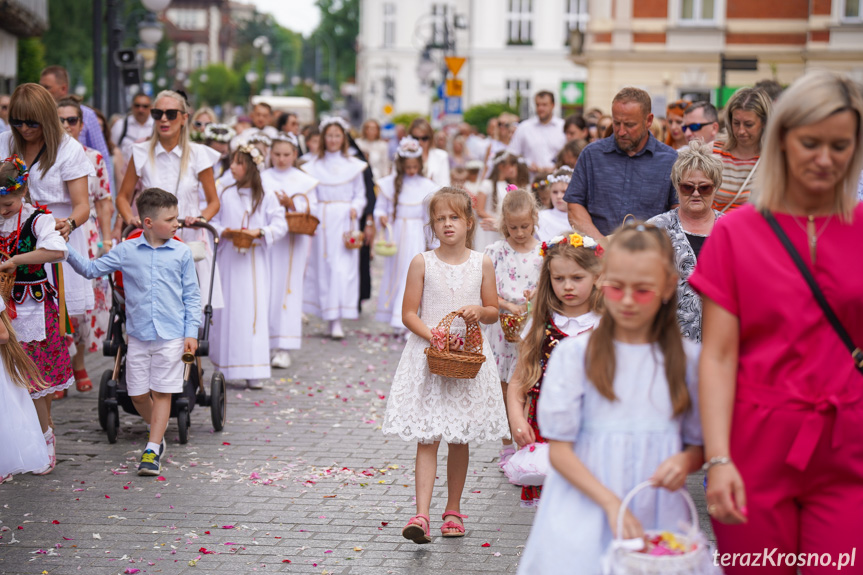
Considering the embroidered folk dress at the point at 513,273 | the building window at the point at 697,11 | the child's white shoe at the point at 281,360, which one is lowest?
the child's white shoe at the point at 281,360

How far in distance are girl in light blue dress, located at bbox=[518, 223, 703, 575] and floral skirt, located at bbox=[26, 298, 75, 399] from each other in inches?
175

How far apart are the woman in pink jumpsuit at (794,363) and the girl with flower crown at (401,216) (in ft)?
31.5

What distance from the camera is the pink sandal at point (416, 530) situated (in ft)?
18.1

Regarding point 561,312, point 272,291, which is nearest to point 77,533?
point 561,312

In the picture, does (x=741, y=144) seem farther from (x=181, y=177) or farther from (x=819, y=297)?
(x=181, y=177)

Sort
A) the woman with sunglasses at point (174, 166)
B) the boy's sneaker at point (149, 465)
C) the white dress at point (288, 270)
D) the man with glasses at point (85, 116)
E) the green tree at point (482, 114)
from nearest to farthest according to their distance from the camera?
1. the boy's sneaker at point (149, 465)
2. the woman with sunglasses at point (174, 166)
3. the man with glasses at point (85, 116)
4. the white dress at point (288, 270)
5. the green tree at point (482, 114)

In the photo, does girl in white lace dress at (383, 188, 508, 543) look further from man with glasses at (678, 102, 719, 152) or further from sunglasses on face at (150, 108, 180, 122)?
man with glasses at (678, 102, 719, 152)

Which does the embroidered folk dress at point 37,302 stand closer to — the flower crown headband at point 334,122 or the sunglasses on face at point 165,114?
the sunglasses on face at point 165,114

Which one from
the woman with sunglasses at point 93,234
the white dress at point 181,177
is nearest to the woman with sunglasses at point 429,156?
the woman with sunglasses at point 93,234

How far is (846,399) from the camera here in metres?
3.31

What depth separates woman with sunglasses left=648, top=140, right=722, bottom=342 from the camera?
19.6 feet

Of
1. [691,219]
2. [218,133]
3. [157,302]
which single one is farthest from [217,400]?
[218,133]

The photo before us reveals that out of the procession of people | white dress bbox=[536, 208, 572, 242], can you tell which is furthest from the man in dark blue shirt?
white dress bbox=[536, 208, 572, 242]

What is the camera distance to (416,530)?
5.52m
